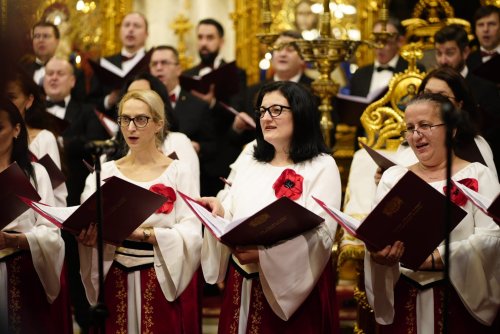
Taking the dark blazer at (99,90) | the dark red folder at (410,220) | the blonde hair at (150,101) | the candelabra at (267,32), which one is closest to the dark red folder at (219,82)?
the dark blazer at (99,90)

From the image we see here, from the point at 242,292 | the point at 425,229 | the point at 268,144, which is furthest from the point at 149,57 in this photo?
the point at 425,229

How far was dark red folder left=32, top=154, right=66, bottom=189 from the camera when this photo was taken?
5.29 meters

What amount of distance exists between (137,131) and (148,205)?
58 centimetres

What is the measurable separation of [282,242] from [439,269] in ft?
2.42

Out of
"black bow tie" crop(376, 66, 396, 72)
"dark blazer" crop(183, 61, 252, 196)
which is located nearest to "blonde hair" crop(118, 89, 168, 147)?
"dark blazer" crop(183, 61, 252, 196)

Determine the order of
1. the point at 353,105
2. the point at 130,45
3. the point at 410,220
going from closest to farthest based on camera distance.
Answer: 1. the point at 410,220
2. the point at 353,105
3. the point at 130,45

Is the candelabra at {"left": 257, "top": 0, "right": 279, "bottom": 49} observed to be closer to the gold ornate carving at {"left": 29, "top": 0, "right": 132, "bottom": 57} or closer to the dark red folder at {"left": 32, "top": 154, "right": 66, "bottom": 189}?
the dark red folder at {"left": 32, "top": 154, "right": 66, "bottom": 189}

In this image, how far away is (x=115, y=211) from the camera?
168 inches

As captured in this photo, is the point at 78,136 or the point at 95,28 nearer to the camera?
the point at 78,136

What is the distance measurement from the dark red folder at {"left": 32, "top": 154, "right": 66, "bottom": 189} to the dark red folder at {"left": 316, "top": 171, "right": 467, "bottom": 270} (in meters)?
2.01

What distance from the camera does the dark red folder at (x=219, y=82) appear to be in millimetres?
6988

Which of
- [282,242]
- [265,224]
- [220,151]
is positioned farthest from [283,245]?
[220,151]

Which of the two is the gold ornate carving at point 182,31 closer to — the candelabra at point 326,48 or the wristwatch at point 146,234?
the candelabra at point 326,48

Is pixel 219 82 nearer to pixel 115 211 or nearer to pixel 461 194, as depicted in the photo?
pixel 115 211
